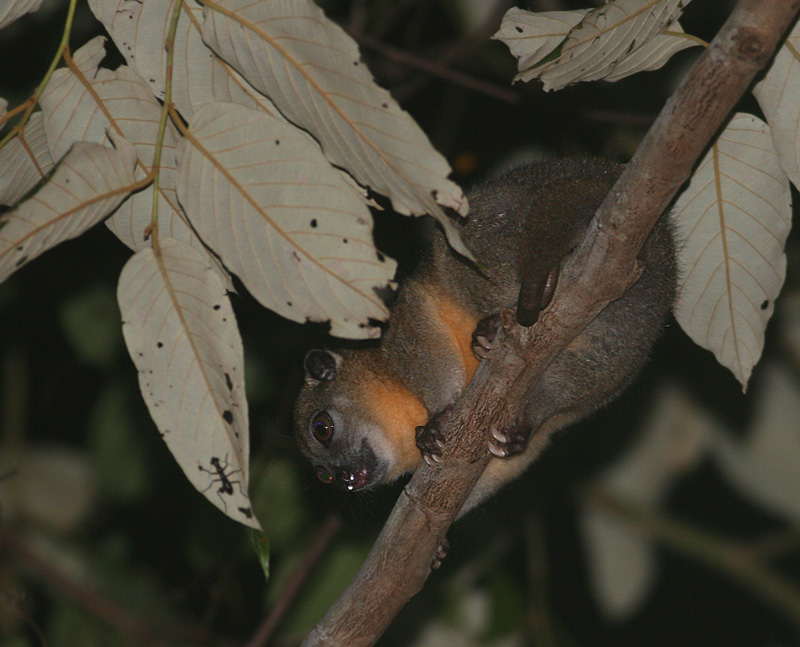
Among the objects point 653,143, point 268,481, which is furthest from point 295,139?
point 268,481

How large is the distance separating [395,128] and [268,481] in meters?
3.14

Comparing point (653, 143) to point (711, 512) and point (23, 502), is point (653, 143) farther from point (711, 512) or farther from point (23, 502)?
point (711, 512)

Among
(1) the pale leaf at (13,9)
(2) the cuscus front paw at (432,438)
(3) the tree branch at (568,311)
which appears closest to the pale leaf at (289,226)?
(1) the pale leaf at (13,9)

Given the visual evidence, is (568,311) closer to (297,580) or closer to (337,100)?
(337,100)

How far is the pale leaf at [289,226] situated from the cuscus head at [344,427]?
183 cm

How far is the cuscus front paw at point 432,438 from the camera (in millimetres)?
2787

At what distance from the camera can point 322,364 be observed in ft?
12.3

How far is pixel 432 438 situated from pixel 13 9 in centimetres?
177

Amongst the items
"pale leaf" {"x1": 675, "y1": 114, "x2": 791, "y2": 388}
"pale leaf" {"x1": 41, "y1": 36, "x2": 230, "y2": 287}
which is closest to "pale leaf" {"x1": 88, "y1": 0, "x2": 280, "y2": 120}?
"pale leaf" {"x1": 41, "y1": 36, "x2": 230, "y2": 287}

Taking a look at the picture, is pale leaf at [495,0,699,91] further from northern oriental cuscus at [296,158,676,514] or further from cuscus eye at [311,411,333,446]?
cuscus eye at [311,411,333,446]

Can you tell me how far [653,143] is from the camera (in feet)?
6.63

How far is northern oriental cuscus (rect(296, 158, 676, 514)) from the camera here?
2.71m

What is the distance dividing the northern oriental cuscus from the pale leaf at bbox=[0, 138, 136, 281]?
44.9 inches

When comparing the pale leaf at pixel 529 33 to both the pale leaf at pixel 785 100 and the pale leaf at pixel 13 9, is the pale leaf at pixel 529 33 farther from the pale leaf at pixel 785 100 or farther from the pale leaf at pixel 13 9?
the pale leaf at pixel 13 9
